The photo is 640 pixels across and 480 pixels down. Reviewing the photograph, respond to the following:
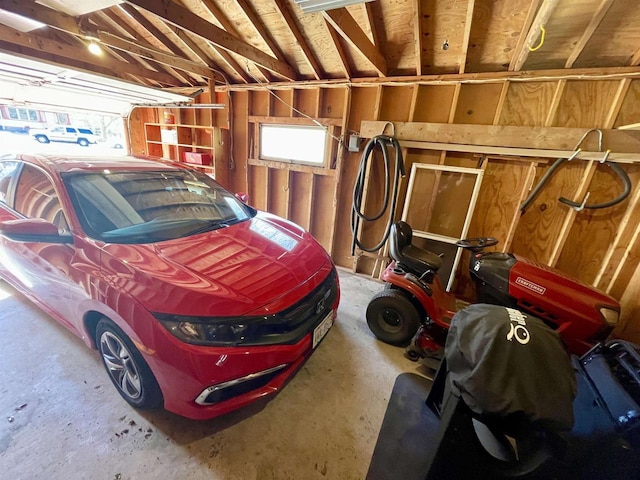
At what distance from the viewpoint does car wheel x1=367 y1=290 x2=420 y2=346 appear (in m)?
2.09

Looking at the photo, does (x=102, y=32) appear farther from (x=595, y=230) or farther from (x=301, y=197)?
(x=595, y=230)

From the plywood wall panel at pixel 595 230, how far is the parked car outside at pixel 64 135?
1623cm

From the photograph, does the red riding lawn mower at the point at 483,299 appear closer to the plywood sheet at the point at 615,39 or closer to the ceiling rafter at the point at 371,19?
the plywood sheet at the point at 615,39

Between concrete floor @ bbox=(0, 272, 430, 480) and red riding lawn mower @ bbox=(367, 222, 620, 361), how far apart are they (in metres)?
0.35

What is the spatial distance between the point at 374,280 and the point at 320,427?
217 centimetres

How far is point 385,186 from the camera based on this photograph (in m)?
3.18

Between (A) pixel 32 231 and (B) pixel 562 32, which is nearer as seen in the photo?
(A) pixel 32 231

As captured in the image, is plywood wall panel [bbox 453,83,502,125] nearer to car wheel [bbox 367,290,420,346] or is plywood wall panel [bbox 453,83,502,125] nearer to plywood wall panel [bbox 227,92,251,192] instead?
car wheel [bbox 367,290,420,346]

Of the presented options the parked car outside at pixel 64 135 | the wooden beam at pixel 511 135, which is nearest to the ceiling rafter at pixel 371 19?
the wooden beam at pixel 511 135

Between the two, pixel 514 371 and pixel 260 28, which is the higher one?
pixel 260 28

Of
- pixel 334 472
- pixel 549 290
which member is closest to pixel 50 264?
pixel 334 472

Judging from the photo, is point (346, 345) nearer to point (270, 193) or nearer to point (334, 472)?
point (334, 472)

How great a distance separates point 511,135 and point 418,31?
4.25 ft

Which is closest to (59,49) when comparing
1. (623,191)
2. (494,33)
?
(494,33)
